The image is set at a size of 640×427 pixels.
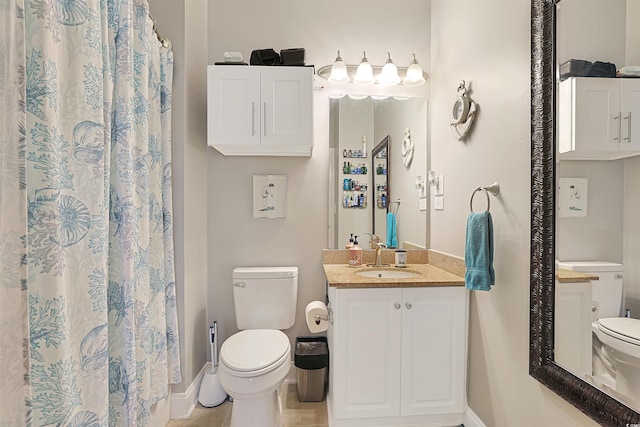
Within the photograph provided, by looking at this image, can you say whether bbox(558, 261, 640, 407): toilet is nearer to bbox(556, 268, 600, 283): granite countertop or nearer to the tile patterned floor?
bbox(556, 268, 600, 283): granite countertop

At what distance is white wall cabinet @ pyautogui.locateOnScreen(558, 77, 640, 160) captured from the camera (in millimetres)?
939

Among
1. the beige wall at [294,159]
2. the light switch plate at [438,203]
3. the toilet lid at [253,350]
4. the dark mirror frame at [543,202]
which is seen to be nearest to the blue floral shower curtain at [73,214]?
the toilet lid at [253,350]

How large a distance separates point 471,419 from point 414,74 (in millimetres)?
2234

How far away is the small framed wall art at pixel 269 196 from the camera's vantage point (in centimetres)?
243

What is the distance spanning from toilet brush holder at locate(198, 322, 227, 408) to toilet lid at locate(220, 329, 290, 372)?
39 cm

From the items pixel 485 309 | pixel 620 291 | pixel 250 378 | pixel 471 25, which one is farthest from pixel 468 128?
pixel 250 378

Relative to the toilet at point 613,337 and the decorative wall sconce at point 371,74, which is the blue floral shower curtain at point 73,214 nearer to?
the decorative wall sconce at point 371,74

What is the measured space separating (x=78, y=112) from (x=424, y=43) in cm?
239

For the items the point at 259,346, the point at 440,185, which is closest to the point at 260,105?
the point at 440,185

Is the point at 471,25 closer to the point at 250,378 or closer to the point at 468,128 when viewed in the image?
the point at 468,128

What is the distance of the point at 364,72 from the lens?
2311mm

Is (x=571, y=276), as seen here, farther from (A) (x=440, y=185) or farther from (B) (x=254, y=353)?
(B) (x=254, y=353)

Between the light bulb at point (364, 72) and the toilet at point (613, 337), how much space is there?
178cm

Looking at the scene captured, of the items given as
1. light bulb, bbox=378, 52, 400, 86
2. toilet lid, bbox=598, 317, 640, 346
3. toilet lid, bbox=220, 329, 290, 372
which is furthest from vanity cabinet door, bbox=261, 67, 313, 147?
toilet lid, bbox=598, 317, 640, 346
